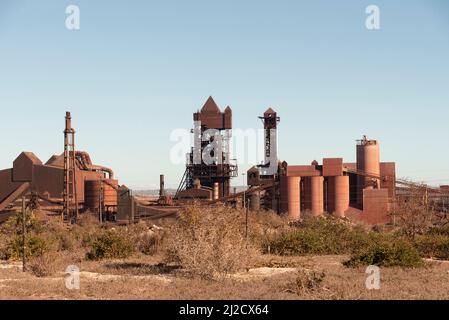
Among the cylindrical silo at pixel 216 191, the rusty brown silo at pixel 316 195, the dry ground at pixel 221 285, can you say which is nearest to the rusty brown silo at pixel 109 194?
the cylindrical silo at pixel 216 191

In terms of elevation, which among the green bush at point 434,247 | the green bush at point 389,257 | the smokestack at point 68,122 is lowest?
the green bush at point 434,247

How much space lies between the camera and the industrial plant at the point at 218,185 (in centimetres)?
5134

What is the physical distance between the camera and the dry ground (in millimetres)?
13469

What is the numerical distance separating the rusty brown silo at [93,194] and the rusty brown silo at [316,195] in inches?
813

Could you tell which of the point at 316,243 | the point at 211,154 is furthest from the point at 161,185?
the point at 316,243

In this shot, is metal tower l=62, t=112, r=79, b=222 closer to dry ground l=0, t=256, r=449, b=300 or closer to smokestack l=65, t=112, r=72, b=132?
smokestack l=65, t=112, r=72, b=132

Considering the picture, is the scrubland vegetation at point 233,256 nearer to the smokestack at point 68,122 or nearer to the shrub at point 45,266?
the shrub at point 45,266

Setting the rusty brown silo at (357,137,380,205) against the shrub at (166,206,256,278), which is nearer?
the shrub at (166,206,256,278)

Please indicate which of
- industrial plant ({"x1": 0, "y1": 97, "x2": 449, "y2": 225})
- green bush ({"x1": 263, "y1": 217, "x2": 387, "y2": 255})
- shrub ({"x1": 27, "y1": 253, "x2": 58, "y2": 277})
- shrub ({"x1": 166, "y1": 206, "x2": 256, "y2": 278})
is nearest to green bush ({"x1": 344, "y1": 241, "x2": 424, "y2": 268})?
shrub ({"x1": 166, "y1": 206, "x2": 256, "y2": 278})

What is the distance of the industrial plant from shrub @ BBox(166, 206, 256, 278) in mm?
29766

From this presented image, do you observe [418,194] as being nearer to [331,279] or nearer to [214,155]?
[331,279]

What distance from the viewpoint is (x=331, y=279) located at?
16109 mm

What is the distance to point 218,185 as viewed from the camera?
63.5 m

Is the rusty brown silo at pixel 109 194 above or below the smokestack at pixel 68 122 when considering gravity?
below
